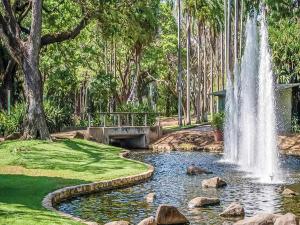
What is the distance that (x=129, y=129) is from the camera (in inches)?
1550

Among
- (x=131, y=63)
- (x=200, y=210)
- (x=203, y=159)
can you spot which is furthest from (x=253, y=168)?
(x=131, y=63)

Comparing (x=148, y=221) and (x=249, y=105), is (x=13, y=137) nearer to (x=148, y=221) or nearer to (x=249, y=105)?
(x=249, y=105)

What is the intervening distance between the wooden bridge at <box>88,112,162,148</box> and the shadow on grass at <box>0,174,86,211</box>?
19225 millimetres

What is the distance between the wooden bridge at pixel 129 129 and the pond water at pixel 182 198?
13.1 metres

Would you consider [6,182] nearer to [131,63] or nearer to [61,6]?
[61,6]

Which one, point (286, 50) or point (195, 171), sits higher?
point (286, 50)

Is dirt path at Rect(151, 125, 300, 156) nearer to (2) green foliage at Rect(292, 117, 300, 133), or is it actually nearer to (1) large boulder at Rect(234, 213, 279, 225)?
(2) green foliage at Rect(292, 117, 300, 133)

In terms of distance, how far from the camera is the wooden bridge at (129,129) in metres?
38.3

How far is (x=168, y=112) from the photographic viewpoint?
79625 millimetres

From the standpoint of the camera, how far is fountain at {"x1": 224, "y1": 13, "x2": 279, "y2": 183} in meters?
24.2

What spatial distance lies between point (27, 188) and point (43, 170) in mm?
4724

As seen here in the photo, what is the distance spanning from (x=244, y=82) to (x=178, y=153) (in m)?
6.14

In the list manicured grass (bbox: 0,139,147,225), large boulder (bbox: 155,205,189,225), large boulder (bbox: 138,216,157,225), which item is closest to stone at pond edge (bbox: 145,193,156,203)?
manicured grass (bbox: 0,139,147,225)

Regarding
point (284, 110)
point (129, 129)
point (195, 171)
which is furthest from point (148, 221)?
point (284, 110)
